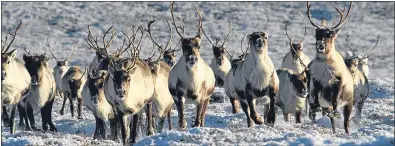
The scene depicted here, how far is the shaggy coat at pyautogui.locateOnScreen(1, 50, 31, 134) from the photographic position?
51.6 feet

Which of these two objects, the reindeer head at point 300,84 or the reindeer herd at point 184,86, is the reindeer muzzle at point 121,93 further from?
the reindeer head at point 300,84

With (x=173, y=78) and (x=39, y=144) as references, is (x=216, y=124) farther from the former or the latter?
(x=39, y=144)

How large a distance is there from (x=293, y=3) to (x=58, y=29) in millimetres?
18187

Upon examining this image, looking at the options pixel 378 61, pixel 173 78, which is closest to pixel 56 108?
pixel 173 78

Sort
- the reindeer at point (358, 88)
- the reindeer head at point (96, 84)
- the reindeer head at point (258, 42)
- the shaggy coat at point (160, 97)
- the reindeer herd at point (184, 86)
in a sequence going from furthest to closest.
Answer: the reindeer at point (358, 88), the shaggy coat at point (160, 97), the reindeer head at point (96, 84), the reindeer head at point (258, 42), the reindeer herd at point (184, 86)

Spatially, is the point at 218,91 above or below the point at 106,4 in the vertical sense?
below

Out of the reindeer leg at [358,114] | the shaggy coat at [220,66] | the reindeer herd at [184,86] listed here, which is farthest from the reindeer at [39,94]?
the reindeer leg at [358,114]

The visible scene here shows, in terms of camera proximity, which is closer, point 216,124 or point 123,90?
point 123,90

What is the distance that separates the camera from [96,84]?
1544 centimetres

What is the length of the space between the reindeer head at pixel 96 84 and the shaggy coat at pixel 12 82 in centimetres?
158

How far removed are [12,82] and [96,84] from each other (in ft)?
5.87

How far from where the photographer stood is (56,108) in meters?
21.8

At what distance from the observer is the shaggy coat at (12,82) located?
620 inches

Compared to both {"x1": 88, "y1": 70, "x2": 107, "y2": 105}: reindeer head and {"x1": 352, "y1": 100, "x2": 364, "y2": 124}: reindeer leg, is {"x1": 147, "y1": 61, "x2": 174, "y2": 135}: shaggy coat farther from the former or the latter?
{"x1": 352, "y1": 100, "x2": 364, "y2": 124}: reindeer leg
